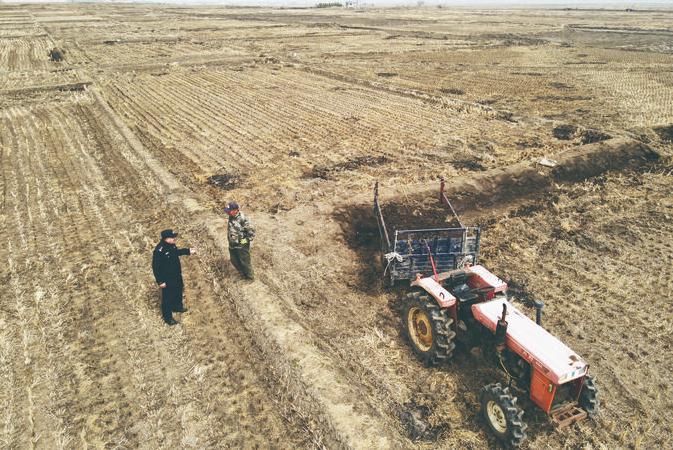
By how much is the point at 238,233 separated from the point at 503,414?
15.1ft

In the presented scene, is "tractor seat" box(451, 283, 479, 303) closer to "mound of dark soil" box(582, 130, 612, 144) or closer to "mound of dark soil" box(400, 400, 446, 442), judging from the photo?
"mound of dark soil" box(400, 400, 446, 442)

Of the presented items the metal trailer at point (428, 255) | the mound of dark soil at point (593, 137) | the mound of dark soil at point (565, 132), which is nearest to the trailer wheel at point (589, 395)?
the metal trailer at point (428, 255)

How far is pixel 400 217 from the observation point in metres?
10.2

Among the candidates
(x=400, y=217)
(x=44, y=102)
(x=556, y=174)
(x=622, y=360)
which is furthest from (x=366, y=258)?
(x=44, y=102)

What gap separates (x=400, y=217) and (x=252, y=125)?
924 centimetres

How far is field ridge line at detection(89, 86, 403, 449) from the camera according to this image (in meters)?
5.11

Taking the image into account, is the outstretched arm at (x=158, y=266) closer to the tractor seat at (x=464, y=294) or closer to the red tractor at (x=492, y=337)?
the red tractor at (x=492, y=337)

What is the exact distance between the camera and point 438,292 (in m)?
6.14


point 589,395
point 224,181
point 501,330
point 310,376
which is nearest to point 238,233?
point 310,376

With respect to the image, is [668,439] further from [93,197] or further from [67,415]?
[93,197]

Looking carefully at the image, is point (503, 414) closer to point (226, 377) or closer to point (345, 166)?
point (226, 377)

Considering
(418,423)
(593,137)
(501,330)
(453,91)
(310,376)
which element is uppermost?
(501,330)

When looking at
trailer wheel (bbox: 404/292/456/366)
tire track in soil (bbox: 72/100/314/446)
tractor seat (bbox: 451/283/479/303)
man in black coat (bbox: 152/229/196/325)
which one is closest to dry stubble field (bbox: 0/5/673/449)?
tire track in soil (bbox: 72/100/314/446)

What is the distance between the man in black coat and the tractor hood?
14.2 ft
